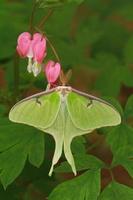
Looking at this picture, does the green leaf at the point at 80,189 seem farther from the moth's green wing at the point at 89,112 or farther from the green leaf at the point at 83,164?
the moth's green wing at the point at 89,112

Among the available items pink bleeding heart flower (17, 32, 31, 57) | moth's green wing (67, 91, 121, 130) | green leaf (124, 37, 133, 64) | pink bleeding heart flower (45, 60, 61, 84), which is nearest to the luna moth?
moth's green wing (67, 91, 121, 130)

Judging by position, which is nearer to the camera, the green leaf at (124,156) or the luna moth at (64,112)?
the luna moth at (64,112)

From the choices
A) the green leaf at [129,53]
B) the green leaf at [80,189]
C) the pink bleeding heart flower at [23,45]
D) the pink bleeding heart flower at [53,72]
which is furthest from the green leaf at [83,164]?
the green leaf at [129,53]

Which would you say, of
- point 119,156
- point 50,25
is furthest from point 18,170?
point 50,25

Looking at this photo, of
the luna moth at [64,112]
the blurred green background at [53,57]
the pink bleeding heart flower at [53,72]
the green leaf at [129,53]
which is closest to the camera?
the luna moth at [64,112]

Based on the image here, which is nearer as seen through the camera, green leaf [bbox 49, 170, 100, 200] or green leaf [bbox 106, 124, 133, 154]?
green leaf [bbox 49, 170, 100, 200]

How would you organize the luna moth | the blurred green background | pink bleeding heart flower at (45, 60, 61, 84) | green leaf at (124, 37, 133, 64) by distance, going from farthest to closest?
1. green leaf at (124, 37, 133, 64)
2. the blurred green background
3. pink bleeding heart flower at (45, 60, 61, 84)
4. the luna moth

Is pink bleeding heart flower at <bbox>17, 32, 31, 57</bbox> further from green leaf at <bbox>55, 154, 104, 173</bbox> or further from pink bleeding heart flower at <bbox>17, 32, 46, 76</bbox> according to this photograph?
green leaf at <bbox>55, 154, 104, 173</bbox>

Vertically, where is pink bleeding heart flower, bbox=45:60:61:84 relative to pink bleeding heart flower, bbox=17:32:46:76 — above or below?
below
